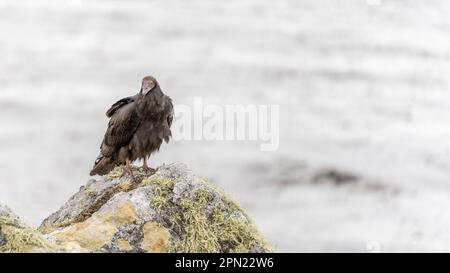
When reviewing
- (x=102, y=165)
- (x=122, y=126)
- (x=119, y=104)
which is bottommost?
(x=102, y=165)

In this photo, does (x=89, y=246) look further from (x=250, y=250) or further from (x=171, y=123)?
(x=171, y=123)

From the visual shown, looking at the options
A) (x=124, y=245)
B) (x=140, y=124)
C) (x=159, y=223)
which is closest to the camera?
(x=124, y=245)

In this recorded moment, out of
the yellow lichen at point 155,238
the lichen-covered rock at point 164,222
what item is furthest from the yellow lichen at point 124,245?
the yellow lichen at point 155,238

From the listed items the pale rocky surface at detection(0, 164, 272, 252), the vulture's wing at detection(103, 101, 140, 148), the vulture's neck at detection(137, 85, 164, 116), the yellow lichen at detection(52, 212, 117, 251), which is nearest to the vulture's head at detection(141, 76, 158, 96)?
the vulture's neck at detection(137, 85, 164, 116)

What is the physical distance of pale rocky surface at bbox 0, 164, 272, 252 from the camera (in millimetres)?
5848

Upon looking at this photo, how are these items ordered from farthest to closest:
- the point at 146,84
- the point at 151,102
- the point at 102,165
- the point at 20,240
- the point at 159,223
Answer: the point at 102,165, the point at 151,102, the point at 146,84, the point at 159,223, the point at 20,240

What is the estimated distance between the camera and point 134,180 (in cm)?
743

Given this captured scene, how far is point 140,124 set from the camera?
372 inches

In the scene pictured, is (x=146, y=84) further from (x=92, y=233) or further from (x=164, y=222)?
(x=92, y=233)

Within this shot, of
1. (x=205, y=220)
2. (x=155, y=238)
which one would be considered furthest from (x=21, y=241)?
(x=205, y=220)

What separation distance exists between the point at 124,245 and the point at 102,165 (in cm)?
436

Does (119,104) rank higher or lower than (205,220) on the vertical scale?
higher

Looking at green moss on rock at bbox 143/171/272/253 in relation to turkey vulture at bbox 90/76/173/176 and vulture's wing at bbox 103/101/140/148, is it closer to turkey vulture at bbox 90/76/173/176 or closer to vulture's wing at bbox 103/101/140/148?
turkey vulture at bbox 90/76/173/176
